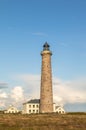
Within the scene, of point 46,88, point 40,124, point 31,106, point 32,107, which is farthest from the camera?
point 31,106

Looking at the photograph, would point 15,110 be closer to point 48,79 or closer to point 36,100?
point 36,100

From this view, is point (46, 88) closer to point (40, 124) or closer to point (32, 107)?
point (32, 107)

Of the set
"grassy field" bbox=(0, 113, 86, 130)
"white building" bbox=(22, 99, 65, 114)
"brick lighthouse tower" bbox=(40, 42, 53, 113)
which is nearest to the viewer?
"grassy field" bbox=(0, 113, 86, 130)

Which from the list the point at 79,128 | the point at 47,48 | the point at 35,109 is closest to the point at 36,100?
the point at 35,109

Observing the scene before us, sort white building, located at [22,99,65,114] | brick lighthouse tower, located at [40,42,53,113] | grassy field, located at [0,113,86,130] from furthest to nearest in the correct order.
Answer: white building, located at [22,99,65,114], brick lighthouse tower, located at [40,42,53,113], grassy field, located at [0,113,86,130]

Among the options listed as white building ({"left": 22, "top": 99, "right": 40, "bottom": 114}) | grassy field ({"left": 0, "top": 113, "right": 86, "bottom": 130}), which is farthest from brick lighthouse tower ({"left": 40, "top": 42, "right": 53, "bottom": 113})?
white building ({"left": 22, "top": 99, "right": 40, "bottom": 114})

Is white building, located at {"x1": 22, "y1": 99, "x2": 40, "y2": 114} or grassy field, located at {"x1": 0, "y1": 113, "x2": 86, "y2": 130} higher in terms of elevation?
white building, located at {"x1": 22, "y1": 99, "x2": 40, "y2": 114}

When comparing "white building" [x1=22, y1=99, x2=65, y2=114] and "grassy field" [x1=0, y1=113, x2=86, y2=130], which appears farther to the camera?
"white building" [x1=22, y1=99, x2=65, y2=114]

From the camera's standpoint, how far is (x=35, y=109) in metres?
102

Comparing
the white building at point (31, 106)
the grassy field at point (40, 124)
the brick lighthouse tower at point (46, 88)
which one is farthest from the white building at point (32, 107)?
the grassy field at point (40, 124)

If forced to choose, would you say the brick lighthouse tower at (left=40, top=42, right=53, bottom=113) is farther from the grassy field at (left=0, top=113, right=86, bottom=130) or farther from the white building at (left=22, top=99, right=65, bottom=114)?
the white building at (left=22, top=99, right=65, bottom=114)

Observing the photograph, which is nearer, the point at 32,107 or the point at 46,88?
the point at 46,88

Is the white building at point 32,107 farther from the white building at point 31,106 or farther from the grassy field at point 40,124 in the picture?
the grassy field at point 40,124

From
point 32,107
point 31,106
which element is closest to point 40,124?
point 32,107
